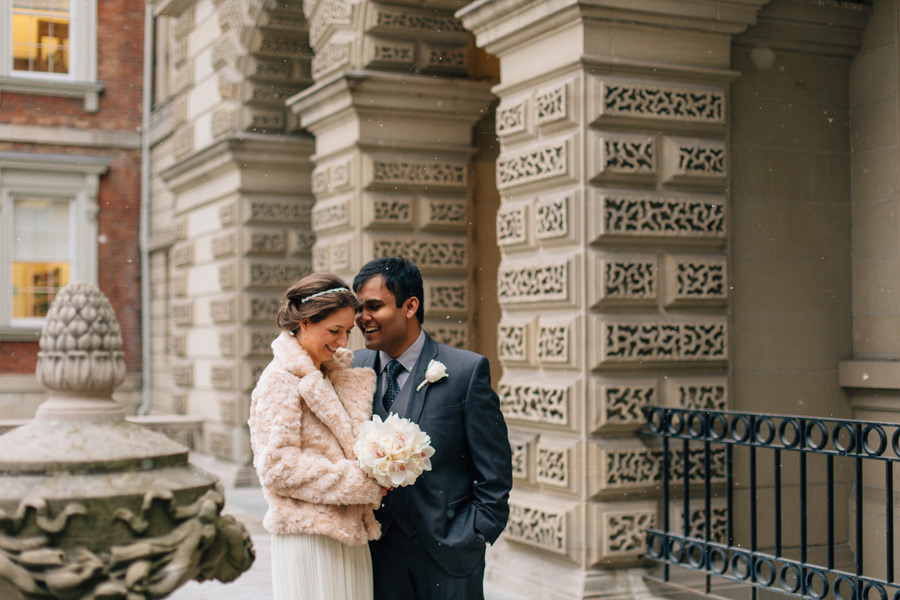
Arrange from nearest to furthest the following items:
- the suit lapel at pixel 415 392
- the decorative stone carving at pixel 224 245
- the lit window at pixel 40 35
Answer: the suit lapel at pixel 415 392, the decorative stone carving at pixel 224 245, the lit window at pixel 40 35

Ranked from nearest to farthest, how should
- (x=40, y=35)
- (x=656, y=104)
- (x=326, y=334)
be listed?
(x=326, y=334) < (x=656, y=104) < (x=40, y=35)

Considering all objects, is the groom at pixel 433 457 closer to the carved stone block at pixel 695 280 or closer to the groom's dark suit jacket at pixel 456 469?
the groom's dark suit jacket at pixel 456 469

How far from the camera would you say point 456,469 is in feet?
13.2

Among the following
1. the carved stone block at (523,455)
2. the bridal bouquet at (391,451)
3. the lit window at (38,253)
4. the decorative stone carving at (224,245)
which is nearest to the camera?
the bridal bouquet at (391,451)

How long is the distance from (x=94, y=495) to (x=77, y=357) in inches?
15.3

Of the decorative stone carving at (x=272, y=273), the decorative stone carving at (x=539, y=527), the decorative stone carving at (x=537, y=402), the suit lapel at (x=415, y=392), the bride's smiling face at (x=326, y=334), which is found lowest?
the decorative stone carving at (x=539, y=527)

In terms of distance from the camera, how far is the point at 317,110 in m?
10.5

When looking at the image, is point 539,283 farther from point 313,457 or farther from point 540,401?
point 313,457

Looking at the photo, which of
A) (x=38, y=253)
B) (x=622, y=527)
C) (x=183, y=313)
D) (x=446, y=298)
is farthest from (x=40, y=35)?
(x=622, y=527)

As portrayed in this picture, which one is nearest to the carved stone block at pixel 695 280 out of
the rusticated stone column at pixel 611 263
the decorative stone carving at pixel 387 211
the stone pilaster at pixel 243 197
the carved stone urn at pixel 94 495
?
the rusticated stone column at pixel 611 263

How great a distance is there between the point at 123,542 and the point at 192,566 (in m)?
0.22

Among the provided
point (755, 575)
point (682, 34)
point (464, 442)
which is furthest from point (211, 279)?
point (464, 442)

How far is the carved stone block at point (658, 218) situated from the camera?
686cm

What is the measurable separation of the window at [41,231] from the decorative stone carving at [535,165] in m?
13.3
